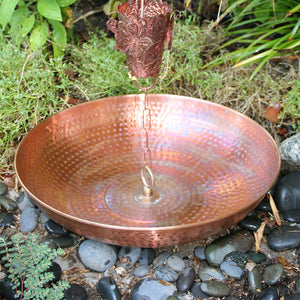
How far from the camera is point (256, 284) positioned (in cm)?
124

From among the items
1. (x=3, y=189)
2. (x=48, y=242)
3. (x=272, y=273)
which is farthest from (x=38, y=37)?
(x=272, y=273)

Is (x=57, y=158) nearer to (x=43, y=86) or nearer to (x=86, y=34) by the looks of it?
(x=43, y=86)

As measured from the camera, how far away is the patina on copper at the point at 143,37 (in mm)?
1103

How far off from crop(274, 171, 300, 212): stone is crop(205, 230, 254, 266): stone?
195 millimetres

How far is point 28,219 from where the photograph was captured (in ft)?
4.93

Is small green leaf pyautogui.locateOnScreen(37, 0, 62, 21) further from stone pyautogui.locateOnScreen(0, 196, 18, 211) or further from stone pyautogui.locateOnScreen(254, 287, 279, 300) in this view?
stone pyautogui.locateOnScreen(254, 287, 279, 300)

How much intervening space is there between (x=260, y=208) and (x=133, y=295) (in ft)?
2.00

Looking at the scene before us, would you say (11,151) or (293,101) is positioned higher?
(293,101)

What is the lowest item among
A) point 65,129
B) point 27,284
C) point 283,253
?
point 283,253

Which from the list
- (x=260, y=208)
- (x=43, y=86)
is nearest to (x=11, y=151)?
(x=43, y=86)

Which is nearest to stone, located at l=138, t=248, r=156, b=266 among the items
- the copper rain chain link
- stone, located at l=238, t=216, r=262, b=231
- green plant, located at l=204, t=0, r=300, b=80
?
stone, located at l=238, t=216, r=262, b=231

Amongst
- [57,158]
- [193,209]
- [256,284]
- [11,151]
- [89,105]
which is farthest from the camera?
[11,151]

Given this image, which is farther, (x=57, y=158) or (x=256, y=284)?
(x=57, y=158)

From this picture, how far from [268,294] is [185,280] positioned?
24 cm
